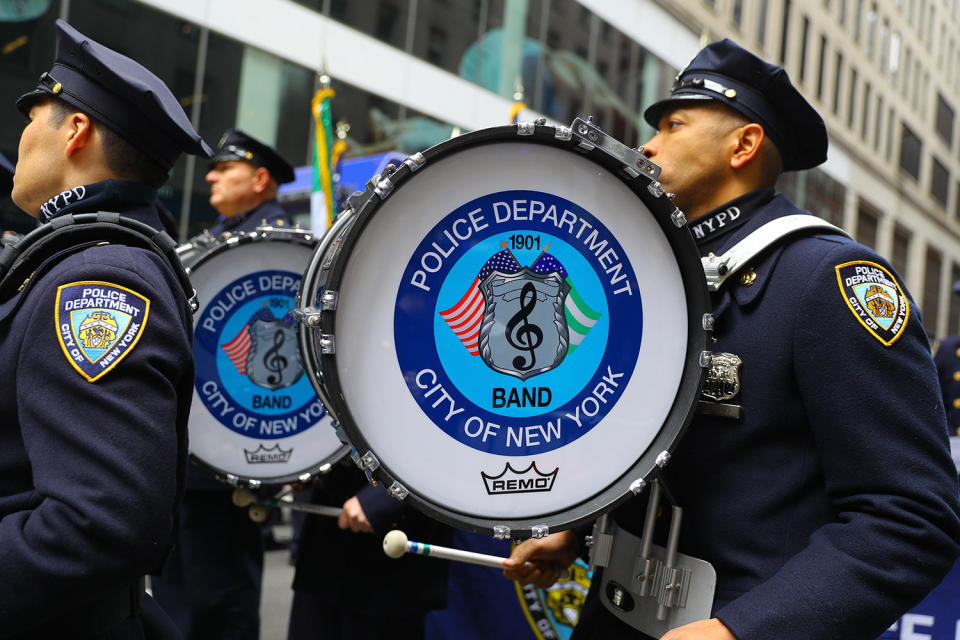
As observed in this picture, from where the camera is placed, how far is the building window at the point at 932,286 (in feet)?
129

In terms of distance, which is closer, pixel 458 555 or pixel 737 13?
pixel 458 555

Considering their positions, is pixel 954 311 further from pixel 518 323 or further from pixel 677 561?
pixel 518 323

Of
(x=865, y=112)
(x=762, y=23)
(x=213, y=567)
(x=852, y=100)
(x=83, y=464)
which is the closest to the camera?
(x=83, y=464)

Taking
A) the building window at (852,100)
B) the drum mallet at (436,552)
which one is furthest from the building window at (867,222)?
the drum mallet at (436,552)

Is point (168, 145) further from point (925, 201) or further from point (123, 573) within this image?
point (925, 201)

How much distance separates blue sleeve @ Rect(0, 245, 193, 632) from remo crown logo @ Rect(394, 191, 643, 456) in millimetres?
475

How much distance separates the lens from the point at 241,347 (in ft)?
10.3

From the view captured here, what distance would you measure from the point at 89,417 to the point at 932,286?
43.8 meters

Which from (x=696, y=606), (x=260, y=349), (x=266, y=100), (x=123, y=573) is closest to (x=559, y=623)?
(x=260, y=349)

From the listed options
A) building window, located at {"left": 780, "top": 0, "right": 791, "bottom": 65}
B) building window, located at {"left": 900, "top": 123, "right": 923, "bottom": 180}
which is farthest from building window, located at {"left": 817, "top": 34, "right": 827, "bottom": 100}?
building window, located at {"left": 900, "top": 123, "right": 923, "bottom": 180}

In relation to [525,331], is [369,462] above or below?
below

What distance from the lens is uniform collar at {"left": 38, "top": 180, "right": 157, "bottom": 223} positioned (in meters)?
1.91

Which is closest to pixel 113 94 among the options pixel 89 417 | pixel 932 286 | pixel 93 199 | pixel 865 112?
pixel 93 199

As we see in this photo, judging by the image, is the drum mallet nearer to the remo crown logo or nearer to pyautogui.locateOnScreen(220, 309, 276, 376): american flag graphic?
the remo crown logo
